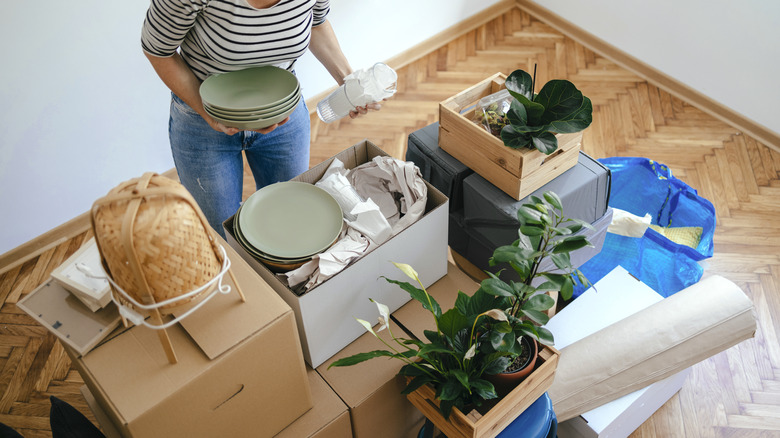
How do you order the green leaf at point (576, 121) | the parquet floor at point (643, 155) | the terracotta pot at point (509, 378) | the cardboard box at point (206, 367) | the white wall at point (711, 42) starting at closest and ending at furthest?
the cardboard box at point (206, 367)
the terracotta pot at point (509, 378)
the green leaf at point (576, 121)
the parquet floor at point (643, 155)
the white wall at point (711, 42)

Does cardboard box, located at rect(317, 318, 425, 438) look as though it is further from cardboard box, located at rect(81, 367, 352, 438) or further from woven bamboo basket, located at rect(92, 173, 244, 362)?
woven bamboo basket, located at rect(92, 173, 244, 362)

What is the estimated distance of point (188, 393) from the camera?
1.01m

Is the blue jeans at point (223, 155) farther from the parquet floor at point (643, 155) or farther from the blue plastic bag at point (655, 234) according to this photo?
the blue plastic bag at point (655, 234)

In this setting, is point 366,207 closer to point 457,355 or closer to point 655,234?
point 457,355

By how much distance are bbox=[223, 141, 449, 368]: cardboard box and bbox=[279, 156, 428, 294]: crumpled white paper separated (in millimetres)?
26

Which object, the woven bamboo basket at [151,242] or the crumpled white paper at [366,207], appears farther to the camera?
the crumpled white paper at [366,207]

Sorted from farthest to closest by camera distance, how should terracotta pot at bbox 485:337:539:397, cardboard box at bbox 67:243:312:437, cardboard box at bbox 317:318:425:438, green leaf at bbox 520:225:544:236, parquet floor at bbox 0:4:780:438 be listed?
parquet floor at bbox 0:4:780:438 → cardboard box at bbox 317:318:425:438 → terracotta pot at bbox 485:337:539:397 → green leaf at bbox 520:225:544:236 → cardboard box at bbox 67:243:312:437

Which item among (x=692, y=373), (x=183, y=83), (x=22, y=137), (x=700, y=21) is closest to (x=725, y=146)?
(x=700, y=21)

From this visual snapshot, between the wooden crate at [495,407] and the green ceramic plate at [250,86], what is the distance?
30.2 inches

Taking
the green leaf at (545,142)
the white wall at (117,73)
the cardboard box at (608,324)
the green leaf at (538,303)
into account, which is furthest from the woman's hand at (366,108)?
the white wall at (117,73)

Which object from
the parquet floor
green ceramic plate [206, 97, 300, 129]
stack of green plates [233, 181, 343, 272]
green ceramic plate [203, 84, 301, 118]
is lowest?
the parquet floor

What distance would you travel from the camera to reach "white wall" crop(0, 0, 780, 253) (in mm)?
2191

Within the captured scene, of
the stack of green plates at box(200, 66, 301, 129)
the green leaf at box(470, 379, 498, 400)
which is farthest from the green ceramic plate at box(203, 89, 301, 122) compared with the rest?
the green leaf at box(470, 379, 498, 400)

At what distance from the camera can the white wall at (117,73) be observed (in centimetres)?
219
